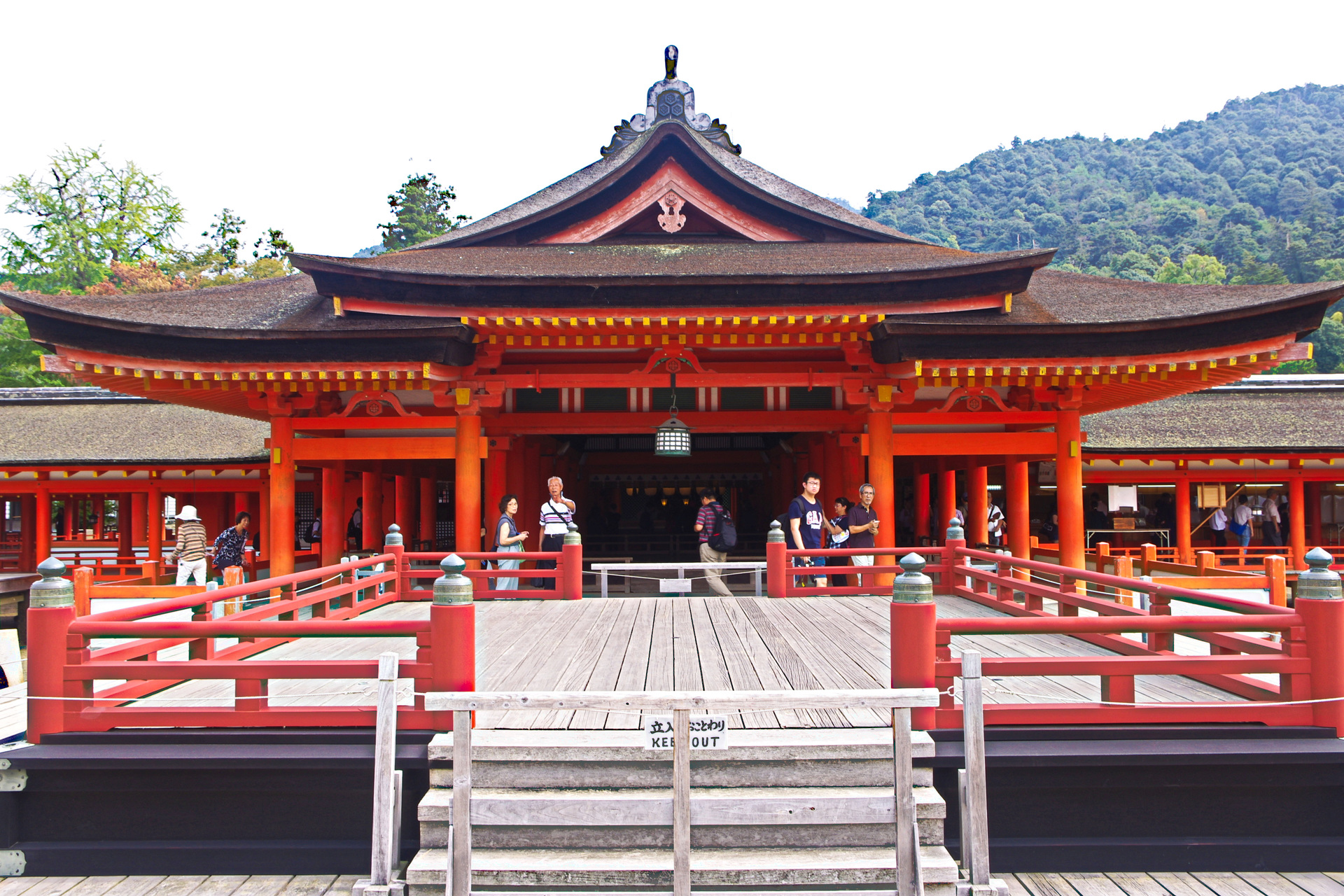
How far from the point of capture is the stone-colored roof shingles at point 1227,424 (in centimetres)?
1941

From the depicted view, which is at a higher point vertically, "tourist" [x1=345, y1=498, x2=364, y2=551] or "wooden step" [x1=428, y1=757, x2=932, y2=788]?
"tourist" [x1=345, y1=498, x2=364, y2=551]

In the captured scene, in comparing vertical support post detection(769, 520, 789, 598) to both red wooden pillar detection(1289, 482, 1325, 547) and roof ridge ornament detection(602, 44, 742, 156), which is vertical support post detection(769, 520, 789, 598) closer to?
roof ridge ornament detection(602, 44, 742, 156)

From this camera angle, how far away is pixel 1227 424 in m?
20.4

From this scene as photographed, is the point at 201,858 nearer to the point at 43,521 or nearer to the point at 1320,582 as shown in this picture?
the point at 1320,582

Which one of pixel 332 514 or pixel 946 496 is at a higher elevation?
pixel 946 496

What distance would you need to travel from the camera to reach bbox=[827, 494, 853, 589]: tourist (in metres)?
10.8

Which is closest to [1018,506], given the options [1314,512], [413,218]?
[1314,512]

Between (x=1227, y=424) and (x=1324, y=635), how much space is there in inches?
721

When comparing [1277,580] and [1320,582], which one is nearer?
[1320,582]

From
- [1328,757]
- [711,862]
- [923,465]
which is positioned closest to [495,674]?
[711,862]

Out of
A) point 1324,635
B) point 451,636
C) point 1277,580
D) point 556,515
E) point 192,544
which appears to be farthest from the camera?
point 192,544

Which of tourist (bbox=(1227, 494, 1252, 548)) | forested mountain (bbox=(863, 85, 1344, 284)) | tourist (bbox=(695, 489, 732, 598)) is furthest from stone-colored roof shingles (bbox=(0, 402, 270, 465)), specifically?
forested mountain (bbox=(863, 85, 1344, 284))

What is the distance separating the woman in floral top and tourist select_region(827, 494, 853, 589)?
9.88 metres

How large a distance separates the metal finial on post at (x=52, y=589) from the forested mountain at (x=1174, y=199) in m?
69.6
